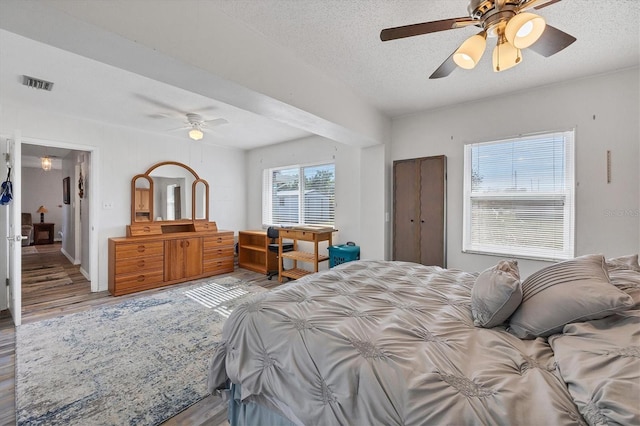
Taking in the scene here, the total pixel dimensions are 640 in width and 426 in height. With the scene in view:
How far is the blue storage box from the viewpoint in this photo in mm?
4074

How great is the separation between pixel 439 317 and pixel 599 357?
0.59m

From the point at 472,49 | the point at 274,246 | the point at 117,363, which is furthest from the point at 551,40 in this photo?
the point at 274,246

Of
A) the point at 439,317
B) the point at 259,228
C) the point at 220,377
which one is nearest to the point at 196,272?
the point at 259,228

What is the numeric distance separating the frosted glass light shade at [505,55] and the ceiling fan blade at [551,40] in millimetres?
→ 103

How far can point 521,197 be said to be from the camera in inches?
119

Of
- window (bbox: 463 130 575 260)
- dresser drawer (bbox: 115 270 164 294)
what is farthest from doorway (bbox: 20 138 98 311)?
window (bbox: 463 130 575 260)

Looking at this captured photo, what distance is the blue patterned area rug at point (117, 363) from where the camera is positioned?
1714 mm

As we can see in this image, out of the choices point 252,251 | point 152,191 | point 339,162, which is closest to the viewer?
point 339,162

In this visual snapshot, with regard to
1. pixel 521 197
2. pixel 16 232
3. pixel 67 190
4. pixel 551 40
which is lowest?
pixel 16 232

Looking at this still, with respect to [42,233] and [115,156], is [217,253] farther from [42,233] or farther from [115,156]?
[42,233]

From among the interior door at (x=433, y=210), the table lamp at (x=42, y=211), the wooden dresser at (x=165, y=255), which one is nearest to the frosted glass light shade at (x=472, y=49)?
the interior door at (x=433, y=210)

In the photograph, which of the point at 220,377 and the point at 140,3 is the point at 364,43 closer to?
the point at 140,3

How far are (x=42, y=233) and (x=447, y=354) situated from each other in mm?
11408

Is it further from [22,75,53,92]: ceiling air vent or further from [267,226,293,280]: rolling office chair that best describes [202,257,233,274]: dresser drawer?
[22,75,53,92]: ceiling air vent
